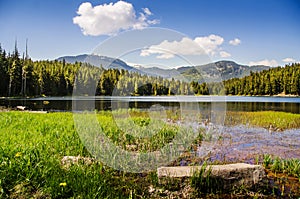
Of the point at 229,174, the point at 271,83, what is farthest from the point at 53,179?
the point at 271,83

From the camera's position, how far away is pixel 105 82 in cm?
1234

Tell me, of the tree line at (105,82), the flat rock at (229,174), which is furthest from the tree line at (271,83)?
the flat rock at (229,174)

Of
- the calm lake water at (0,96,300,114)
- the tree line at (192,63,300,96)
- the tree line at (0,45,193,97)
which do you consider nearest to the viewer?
the tree line at (0,45,193,97)

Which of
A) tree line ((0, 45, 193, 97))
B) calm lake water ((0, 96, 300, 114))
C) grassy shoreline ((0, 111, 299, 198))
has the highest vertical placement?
tree line ((0, 45, 193, 97))

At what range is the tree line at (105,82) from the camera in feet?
26.4

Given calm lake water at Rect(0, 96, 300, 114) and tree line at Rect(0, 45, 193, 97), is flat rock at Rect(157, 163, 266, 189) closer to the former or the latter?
tree line at Rect(0, 45, 193, 97)

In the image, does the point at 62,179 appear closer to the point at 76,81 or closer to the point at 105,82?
the point at 76,81

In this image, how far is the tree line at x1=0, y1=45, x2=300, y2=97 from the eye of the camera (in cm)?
805

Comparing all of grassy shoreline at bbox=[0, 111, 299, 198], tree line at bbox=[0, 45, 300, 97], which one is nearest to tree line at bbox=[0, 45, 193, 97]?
tree line at bbox=[0, 45, 300, 97]

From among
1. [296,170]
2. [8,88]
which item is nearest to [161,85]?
[296,170]

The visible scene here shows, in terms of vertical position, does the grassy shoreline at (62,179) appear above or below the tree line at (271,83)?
below

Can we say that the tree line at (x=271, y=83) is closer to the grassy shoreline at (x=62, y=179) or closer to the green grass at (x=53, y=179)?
the grassy shoreline at (x=62, y=179)

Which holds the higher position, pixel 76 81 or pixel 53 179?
pixel 76 81

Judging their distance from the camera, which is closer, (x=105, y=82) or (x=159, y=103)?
(x=105, y=82)
